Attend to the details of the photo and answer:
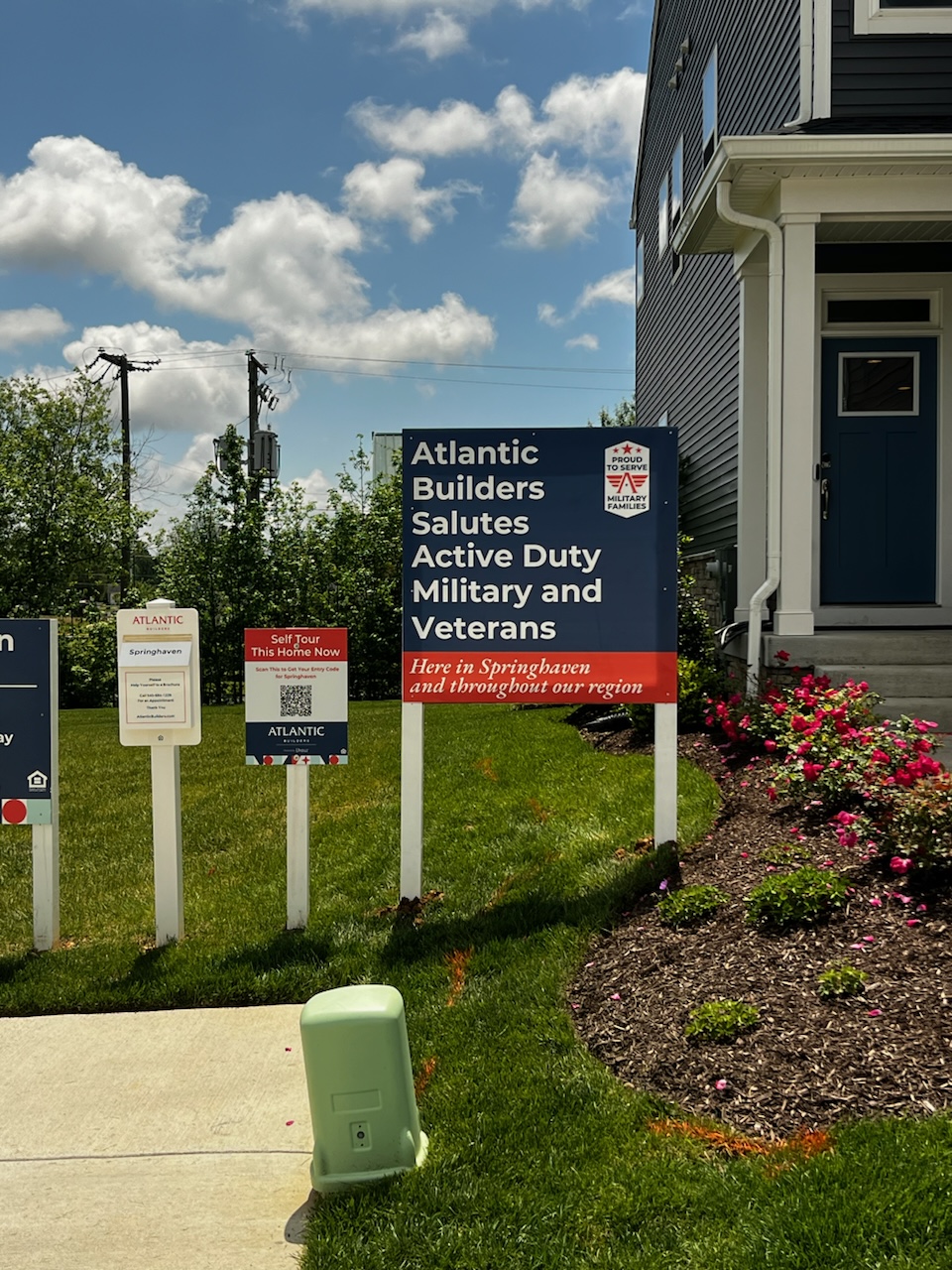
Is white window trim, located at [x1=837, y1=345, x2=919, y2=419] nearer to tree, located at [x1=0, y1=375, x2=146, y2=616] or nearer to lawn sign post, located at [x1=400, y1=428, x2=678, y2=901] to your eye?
lawn sign post, located at [x1=400, y1=428, x2=678, y2=901]

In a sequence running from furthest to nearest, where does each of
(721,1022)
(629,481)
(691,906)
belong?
(629,481) → (691,906) → (721,1022)

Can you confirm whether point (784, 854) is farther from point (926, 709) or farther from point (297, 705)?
point (926, 709)

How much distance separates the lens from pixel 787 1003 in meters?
3.53

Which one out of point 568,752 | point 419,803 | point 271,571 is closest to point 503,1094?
point 419,803

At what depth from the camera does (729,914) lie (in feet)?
14.1

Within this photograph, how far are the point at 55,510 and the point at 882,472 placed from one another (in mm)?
17975

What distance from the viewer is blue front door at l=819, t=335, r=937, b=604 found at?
29.0ft

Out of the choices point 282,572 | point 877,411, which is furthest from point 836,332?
point 282,572

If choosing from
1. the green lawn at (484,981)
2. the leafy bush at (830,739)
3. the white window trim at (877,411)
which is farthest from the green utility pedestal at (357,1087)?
the white window trim at (877,411)

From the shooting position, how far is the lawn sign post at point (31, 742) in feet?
15.9

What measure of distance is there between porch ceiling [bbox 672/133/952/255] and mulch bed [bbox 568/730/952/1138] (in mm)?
4936

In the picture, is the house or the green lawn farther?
the house

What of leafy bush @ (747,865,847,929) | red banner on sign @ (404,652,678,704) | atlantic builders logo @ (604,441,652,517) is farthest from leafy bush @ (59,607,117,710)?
leafy bush @ (747,865,847,929)

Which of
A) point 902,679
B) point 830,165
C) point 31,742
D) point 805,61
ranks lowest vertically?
point 31,742
